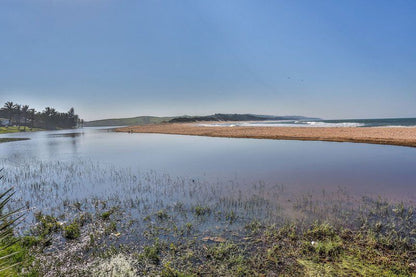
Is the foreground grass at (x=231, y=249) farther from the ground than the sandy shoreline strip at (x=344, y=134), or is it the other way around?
the sandy shoreline strip at (x=344, y=134)

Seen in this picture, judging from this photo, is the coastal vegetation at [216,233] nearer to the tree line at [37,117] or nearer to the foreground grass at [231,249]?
the foreground grass at [231,249]

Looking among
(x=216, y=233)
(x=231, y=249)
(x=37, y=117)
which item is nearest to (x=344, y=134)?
(x=216, y=233)

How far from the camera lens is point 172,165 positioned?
1803 cm

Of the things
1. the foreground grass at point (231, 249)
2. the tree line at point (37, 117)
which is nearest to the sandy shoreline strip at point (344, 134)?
the foreground grass at point (231, 249)

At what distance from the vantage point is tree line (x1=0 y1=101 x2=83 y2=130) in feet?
409

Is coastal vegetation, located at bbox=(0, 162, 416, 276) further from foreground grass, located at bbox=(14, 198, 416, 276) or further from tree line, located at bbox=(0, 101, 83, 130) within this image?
tree line, located at bbox=(0, 101, 83, 130)

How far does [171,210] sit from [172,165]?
9.42 meters

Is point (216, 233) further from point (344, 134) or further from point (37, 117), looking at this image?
point (37, 117)

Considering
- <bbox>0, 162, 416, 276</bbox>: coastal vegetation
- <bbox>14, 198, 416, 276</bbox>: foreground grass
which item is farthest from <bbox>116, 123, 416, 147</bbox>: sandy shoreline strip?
<bbox>14, 198, 416, 276</bbox>: foreground grass

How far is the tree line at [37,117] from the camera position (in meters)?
125

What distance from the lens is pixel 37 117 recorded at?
14400 centimetres

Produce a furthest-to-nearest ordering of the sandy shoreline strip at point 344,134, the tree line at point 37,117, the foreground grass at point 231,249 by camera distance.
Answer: the tree line at point 37,117 < the sandy shoreline strip at point 344,134 < the foreground grass at point 231,249

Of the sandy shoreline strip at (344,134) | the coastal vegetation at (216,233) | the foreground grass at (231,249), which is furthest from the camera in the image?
the sandy shoreline strip at (344,134)

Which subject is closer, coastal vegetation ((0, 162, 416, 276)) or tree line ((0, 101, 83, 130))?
coastal vegetation ((0, 162, 416, 276))
